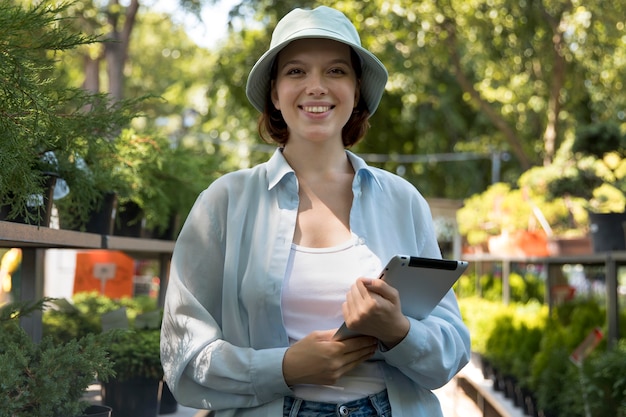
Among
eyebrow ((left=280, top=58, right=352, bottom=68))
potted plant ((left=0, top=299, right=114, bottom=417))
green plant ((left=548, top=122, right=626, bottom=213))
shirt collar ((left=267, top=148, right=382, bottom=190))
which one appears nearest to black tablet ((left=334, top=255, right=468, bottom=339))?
shirt collar ((left=267, top=148, right=382, bottom=190))

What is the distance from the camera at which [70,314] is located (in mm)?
4180

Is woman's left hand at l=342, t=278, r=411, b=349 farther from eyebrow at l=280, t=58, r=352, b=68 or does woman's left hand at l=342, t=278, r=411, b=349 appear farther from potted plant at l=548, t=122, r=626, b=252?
potted plant at l=548, t=122, r=626, b=252

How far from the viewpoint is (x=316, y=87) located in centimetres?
191

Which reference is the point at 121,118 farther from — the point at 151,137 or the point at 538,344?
the point at 538,344

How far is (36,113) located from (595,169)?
17.7ft

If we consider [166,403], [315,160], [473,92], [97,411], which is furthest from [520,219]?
[315,160]

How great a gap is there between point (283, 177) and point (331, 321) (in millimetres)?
335

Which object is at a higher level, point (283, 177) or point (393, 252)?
point (283, 177)

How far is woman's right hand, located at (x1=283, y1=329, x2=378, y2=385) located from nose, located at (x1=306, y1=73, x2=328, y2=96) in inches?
19.9

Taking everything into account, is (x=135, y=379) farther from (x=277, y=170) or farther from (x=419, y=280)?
(x=419, y=280)

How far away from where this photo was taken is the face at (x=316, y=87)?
6.32ft

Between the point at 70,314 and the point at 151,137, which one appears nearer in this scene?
the point at 151,137

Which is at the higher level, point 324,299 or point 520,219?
point 520,219

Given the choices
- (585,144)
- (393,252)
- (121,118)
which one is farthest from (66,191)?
(585,144)
